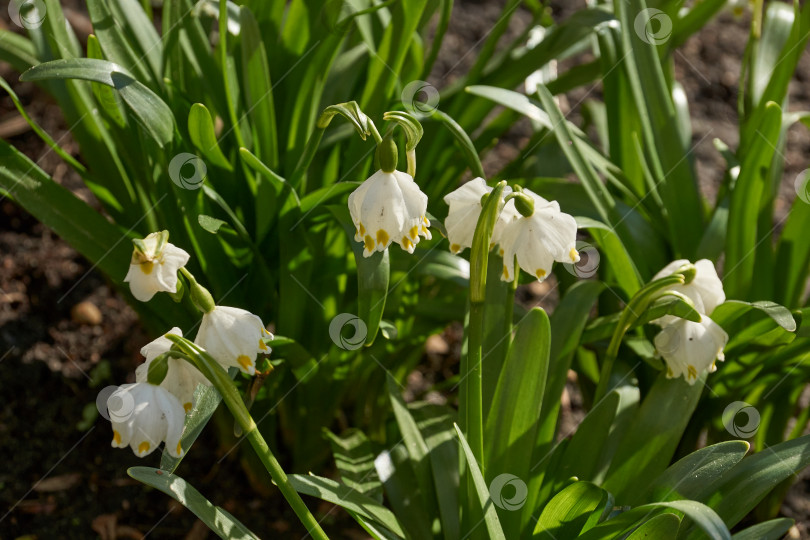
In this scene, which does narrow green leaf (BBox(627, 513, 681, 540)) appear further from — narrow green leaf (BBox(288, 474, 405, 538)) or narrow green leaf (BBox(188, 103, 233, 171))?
narrow green leaf (BBox(188, 103, 233, 171))

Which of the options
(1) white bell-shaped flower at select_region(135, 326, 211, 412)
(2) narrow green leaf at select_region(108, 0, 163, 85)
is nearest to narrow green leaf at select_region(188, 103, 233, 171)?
(2) narrow green leaf at select_region(108, 0, 163, 85)

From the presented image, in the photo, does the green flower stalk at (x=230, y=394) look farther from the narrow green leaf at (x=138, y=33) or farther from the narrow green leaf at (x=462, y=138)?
the narrow green leaf at (x=138, y=33)

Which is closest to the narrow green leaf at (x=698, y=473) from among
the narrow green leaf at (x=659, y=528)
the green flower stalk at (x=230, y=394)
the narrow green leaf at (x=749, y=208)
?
the narrow green leaf at (x=659, y=528)

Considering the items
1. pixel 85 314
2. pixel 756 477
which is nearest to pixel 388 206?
pixel 756 477

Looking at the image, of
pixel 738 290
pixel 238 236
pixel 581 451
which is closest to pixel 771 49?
pixel 738 290

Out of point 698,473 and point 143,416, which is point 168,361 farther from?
point 698,473

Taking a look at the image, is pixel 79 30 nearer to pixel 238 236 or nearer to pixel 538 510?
pixel 238 236
